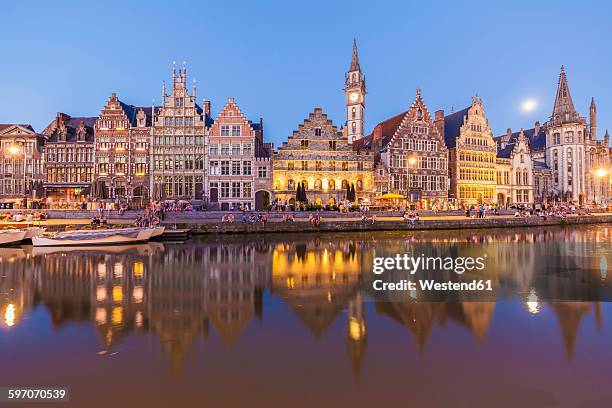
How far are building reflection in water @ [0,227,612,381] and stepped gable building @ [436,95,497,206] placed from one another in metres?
36.3

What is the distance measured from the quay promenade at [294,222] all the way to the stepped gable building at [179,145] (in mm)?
13176

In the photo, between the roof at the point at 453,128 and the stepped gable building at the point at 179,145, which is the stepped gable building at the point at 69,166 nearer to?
the stepped gable building at the point at 179,145

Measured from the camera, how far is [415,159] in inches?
2116

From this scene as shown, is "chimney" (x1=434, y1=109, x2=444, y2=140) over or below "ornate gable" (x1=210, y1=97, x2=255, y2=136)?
over

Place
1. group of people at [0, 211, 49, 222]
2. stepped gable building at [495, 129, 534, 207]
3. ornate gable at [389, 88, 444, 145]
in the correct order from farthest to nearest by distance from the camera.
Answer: stepped gable building at [495, 129, 534, 207]
ornate gable at [389, 88, 444, 145]
group of people at [0, 211, 49, 222]

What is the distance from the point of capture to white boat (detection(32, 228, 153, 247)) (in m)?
24.2

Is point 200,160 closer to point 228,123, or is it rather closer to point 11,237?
point 228,123

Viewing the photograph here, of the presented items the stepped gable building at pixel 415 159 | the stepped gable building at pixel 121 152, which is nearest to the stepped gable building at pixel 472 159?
the stepped gable building at pixel 415 159

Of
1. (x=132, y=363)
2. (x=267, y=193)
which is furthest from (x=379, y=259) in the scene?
(x=267, y=193)

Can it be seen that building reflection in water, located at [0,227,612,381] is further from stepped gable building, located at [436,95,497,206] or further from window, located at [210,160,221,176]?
stepped gable building, located at [436,95,497,206]

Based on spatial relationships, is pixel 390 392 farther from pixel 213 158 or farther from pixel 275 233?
pixel 213 158

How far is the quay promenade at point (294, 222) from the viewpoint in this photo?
1254 inches

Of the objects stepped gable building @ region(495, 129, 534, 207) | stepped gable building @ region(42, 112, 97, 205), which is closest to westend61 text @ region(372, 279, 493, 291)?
stepped gable building @ region(42, 112, 97, 205)

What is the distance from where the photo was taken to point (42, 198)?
47250 mm
